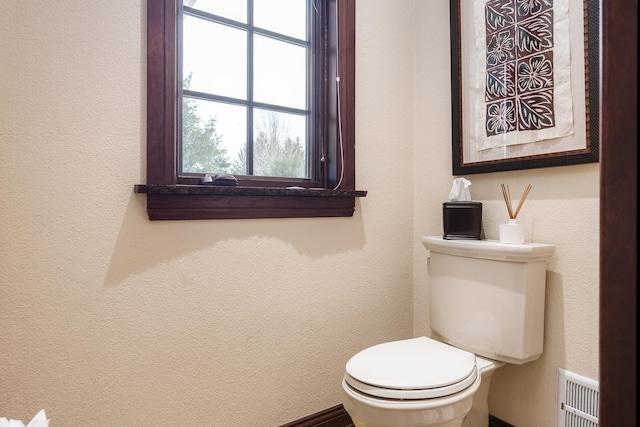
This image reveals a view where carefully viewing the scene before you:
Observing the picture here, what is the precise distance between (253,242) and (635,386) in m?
1.27

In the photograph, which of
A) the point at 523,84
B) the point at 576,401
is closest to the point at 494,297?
the point at 576,401

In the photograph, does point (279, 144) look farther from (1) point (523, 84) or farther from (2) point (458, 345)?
(2) point (458, 345)

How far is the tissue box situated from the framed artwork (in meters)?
0.18

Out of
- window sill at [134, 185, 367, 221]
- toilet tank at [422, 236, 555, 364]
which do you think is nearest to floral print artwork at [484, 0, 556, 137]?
toilet tank at [422, 236, 555, 364]

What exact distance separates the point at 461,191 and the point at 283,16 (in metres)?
1.01

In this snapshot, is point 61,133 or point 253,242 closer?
point 61,133

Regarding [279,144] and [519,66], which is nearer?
[519,66]

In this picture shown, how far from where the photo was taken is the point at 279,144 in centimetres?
165

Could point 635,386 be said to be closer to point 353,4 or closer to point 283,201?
point 283,201

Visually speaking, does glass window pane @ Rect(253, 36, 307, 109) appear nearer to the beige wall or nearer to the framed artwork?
the beige wall

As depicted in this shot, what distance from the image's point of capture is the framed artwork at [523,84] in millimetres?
1338

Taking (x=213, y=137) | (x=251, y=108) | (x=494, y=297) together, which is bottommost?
(x=494, y=297)

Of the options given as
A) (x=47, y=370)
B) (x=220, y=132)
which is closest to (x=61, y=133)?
(x=220, y=132)

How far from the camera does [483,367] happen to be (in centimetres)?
140
